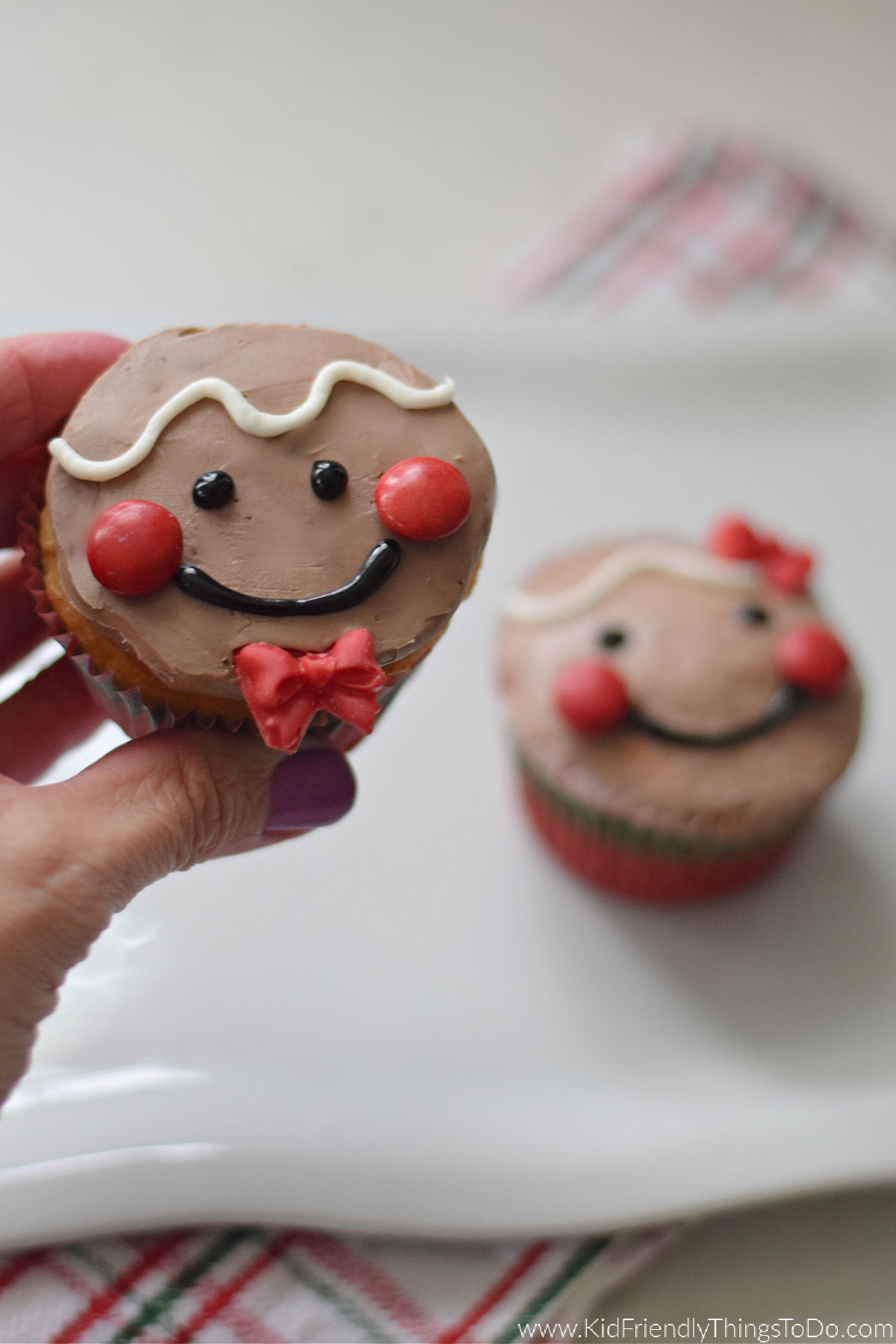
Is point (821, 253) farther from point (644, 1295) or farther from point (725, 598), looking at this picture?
point (644, 1295)

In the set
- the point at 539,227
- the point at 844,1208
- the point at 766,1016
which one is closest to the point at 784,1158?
the point at 844,1208

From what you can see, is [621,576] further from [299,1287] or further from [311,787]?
[299,1287]

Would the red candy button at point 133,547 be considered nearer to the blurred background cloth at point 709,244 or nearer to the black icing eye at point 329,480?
the black icing eye at point 329,480

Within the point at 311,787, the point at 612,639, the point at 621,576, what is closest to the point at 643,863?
the point at 612,639

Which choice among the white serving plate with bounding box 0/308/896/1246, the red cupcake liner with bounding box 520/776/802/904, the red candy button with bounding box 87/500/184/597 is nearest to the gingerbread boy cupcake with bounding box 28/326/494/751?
the red candy button with bounding box 87/500/184/597

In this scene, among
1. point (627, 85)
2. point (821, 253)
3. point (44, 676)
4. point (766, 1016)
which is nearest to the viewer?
point (44, 676)

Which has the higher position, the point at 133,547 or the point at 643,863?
the point at 133,547

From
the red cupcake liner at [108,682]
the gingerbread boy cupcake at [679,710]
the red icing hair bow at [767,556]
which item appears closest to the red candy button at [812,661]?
the gingerbread boy cupcake at [679,710]
